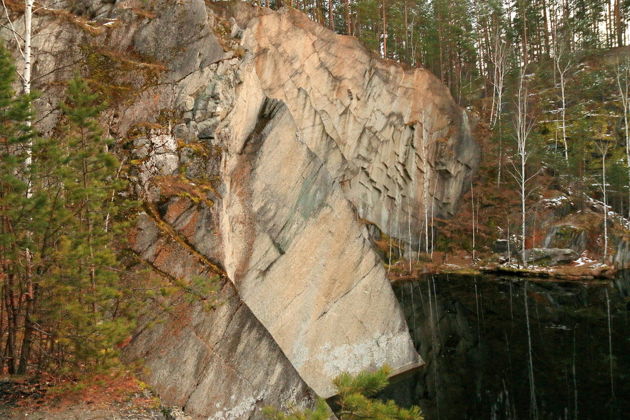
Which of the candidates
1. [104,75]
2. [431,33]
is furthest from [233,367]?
[431,33]

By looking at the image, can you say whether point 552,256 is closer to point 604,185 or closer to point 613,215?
point 613,215

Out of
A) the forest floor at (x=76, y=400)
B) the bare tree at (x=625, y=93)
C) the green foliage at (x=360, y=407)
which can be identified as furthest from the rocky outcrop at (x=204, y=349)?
the bare tree at (x=625, y=93)

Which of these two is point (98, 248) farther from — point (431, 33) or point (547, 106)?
point (547, 106)

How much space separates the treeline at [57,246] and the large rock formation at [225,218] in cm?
214

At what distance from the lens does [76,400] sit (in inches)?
285

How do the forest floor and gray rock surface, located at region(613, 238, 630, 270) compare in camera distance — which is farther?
gray rock surface, located at region(613, 238, 630, 270)

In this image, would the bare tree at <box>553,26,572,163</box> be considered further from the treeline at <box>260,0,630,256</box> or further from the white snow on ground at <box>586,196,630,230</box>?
the white snow on ground at <box>586,196,630,230</box>

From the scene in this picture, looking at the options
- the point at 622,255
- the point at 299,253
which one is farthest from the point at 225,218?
the point at 622,255

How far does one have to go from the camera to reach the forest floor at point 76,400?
676 centimetres

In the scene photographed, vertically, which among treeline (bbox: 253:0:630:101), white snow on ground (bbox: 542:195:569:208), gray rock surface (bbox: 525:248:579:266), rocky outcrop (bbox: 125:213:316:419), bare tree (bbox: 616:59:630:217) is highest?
treeline (bbox: 253:0:630:101)

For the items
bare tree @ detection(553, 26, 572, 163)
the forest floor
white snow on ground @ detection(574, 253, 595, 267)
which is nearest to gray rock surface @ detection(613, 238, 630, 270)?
white snow on ground @ detection(574, 253, 595, 267)

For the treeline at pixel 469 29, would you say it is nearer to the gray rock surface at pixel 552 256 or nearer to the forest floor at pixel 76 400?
the gray rock surface at pixel 552 256

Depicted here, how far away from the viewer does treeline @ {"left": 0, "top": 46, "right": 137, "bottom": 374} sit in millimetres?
6852

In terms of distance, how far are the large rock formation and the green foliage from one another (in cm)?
396
